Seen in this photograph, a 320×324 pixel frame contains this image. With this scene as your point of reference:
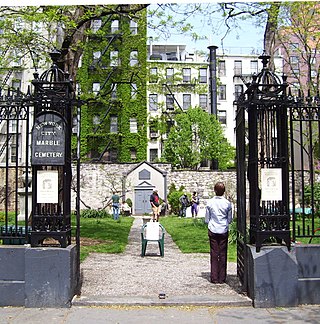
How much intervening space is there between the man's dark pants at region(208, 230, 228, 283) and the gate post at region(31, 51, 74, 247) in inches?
101

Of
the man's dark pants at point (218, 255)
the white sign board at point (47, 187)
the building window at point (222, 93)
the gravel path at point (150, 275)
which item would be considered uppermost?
the building window at point (222, 93)

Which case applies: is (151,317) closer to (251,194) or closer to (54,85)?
(251,194)

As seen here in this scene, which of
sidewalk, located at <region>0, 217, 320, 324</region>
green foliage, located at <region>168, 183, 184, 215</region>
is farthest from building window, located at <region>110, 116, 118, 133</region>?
sidewalk, located at <region>0, 217, 320, 324</region>

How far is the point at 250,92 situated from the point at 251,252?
2.46 m

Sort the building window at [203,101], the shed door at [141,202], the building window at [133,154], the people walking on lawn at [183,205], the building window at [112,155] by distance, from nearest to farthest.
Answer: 1. the people walking on lawn at [183,205]
2. the shed door at [141,202]
3. the building window at [133,154]
4. the building window at [112,155]
5. the building window at [203,101]

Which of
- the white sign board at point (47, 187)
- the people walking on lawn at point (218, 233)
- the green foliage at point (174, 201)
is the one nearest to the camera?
the white sign board at point (47, 187)

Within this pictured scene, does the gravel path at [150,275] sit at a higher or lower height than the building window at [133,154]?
lower

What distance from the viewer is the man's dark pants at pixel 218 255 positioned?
27.9 ft

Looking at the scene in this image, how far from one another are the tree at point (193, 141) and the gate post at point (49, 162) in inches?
1561

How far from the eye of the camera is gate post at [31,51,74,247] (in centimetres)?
731

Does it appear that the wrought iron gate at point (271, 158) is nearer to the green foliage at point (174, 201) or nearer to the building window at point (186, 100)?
the green foliage at point (174, 201)

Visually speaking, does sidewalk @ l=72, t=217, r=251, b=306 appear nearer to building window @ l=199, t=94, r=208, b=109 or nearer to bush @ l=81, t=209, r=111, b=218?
bush @ l=81, t=209, r=111, b=218

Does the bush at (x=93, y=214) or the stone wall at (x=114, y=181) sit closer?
the bush at (x=93, y=214)

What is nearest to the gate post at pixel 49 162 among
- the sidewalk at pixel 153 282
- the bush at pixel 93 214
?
the sidewalk at pixel 153 282
